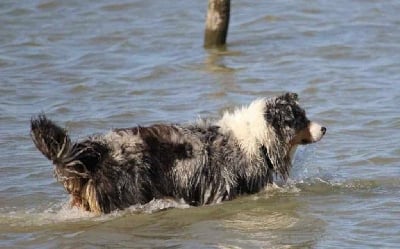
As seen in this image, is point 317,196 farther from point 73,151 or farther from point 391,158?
point 73,151

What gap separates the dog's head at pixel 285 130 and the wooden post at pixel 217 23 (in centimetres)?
578

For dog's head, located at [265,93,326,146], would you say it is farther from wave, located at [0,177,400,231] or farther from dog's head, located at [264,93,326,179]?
wave, located at [0,177,400,231]

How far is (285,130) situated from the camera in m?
9.07

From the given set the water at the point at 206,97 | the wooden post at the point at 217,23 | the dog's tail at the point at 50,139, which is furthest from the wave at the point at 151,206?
the wooden post at the point at 217,23

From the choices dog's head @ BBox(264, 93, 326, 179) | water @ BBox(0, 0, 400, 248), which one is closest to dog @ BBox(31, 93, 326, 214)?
dog's head @ BBox(264, 93, 326, 179)

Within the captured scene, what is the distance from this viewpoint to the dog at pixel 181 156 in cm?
818

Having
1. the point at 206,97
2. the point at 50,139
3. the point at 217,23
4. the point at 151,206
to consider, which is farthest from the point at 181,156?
the point at 217,23

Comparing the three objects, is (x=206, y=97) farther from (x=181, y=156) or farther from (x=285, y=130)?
(x=181, y=156)

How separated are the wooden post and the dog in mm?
5815

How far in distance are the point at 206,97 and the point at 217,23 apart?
9.04 ft

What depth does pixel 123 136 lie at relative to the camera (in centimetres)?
849

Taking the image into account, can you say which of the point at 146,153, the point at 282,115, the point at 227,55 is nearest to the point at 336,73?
the point at 227,55

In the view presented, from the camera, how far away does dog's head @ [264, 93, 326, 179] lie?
9.03m

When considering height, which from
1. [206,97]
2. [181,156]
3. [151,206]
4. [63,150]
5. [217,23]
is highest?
[217,23]
